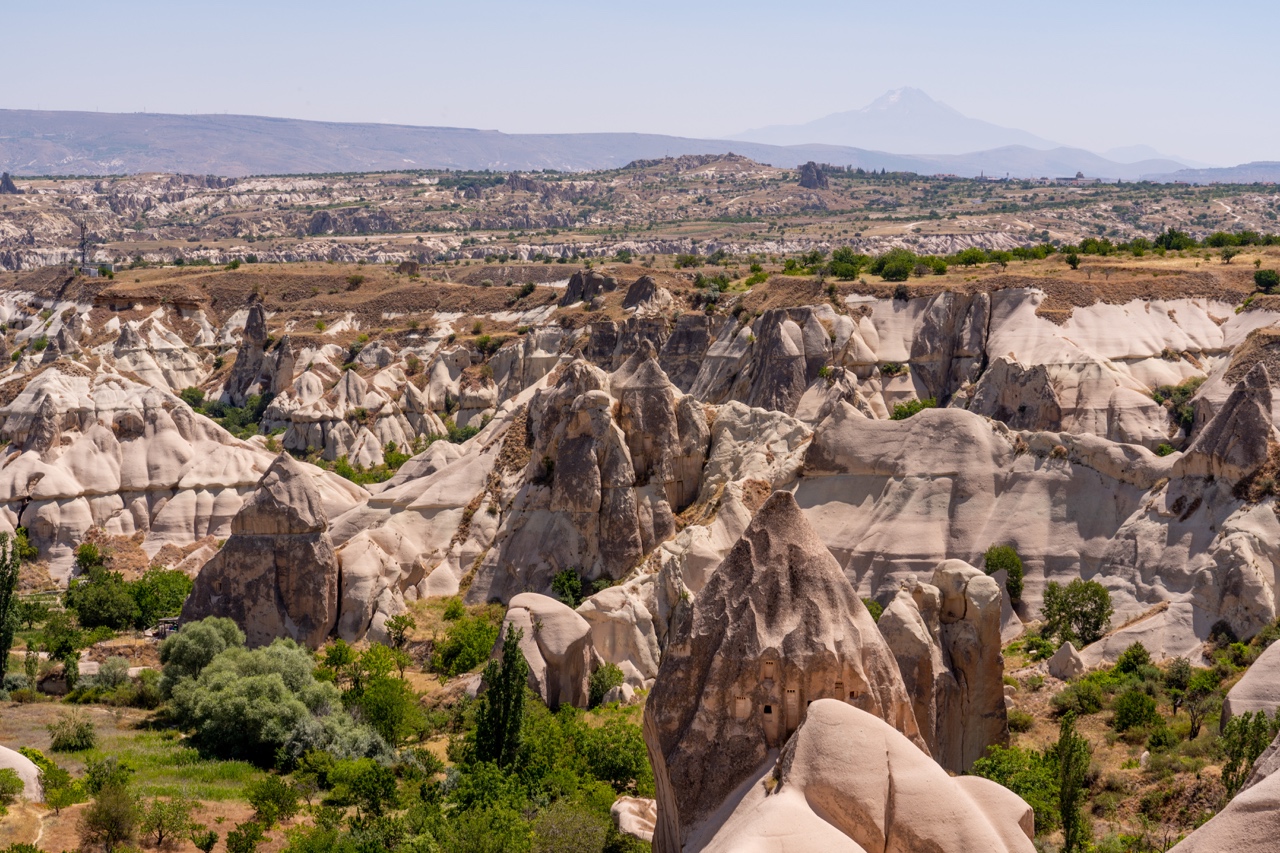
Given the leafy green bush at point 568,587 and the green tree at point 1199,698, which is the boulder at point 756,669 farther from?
the leafy green bush at point 568,587

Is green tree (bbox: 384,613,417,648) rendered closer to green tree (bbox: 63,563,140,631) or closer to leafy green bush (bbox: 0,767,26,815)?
green tree (bbox: 63,563,140,631)

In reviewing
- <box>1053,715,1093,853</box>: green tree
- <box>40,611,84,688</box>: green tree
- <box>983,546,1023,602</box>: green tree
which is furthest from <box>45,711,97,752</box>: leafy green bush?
<box>983,546,1023,602</box>: green tree

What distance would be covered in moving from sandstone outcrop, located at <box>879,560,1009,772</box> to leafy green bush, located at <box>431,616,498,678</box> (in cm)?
1580

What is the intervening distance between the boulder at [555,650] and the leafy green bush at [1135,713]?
14.2 meters

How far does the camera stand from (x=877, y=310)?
88.6 metres

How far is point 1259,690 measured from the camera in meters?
27.9

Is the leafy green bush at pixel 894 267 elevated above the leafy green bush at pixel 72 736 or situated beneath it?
elevated above

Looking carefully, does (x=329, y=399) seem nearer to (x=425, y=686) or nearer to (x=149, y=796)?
(x=425, y=686)

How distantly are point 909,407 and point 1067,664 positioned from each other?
138ft

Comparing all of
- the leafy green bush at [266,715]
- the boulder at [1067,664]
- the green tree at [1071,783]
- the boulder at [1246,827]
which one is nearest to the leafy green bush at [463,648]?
the leafy green bush at [266,715]

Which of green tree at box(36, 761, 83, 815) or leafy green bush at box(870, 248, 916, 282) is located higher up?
leafy green bush at box(870, 248, 916, 282)

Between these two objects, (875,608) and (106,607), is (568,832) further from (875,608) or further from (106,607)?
(106,607)

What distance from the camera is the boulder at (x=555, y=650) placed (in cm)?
3756

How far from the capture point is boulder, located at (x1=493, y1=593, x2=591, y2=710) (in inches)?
1479
